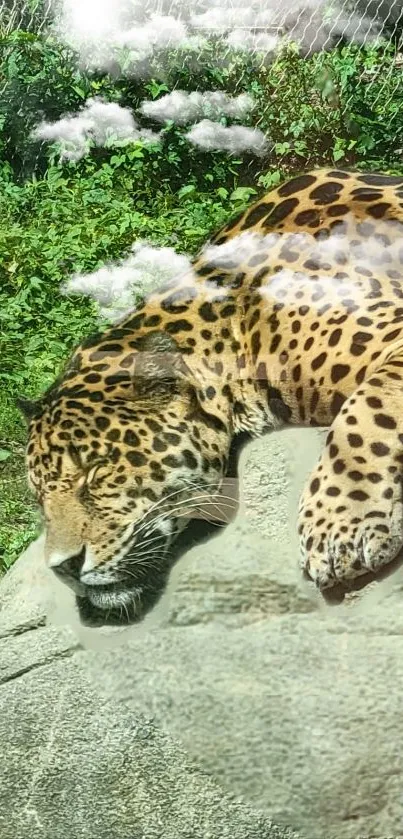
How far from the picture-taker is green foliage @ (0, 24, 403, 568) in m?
3.21

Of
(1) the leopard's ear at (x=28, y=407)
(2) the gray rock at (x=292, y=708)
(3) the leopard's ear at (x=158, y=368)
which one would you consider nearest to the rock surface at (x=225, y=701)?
(2) the gray rock at (x=292, y=708)

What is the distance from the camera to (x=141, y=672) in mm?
2891

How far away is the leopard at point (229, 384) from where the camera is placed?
2.89 meters

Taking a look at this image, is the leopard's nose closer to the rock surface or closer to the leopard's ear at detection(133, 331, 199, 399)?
the rock surface

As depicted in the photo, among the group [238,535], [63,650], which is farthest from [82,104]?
[63,650]

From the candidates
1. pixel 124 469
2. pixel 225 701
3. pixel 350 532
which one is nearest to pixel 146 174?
pixel 124 469

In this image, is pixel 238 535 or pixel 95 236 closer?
pixel 238 535

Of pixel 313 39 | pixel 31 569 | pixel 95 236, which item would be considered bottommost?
pixel 31 569

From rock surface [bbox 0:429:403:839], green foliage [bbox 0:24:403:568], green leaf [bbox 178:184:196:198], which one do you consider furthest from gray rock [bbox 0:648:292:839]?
green leaf [bbox 178:184:196:198]

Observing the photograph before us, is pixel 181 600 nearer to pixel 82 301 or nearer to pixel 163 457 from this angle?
pixel 163 457

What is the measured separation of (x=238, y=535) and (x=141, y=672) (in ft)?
1.42

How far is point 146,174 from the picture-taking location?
3.28 meters

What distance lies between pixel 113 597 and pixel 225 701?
1.35 ft

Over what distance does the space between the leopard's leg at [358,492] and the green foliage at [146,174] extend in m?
0.75
